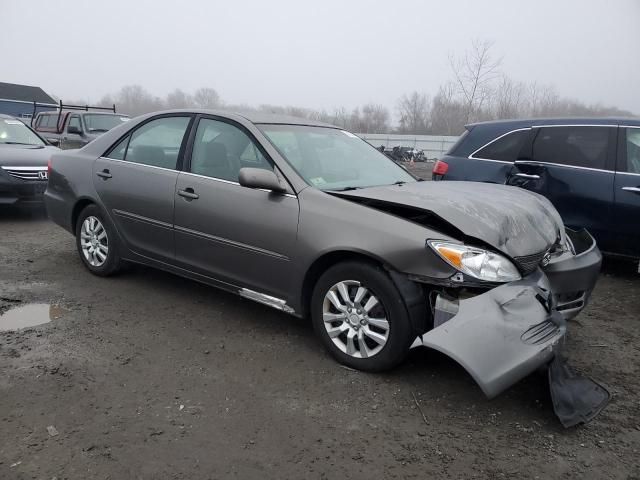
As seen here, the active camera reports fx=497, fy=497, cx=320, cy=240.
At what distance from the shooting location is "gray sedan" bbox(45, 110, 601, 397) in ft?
8.92

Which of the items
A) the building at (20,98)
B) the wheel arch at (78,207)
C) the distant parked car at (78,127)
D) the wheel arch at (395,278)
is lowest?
the wheel arch at (395,278)

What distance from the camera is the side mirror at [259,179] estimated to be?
332 cm

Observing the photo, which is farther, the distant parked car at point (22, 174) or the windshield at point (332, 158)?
the distant parked car at point (22, 174)

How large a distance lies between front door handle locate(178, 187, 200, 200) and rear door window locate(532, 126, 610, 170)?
3804mm

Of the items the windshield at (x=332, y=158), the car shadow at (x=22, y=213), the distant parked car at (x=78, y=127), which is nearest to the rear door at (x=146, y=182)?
the windshield at (x=332, y=158)

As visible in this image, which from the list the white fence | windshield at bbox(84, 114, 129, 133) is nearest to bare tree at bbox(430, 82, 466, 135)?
the white fence

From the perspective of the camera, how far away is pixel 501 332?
256 centimetres

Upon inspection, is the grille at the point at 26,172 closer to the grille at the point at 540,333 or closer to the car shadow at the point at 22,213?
the car shadow at the point at 22,213

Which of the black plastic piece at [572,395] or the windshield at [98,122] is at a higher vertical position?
the windshield at [98,122]

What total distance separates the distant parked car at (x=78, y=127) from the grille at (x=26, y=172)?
587 centimetres

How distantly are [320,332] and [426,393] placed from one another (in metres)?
0.77

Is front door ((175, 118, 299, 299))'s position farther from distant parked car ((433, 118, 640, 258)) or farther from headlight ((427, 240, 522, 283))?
distant parked car ((433, 118, 640, 258))

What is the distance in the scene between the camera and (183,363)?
3.18 m

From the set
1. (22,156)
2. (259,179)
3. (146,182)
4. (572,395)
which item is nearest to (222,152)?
(259,179)
